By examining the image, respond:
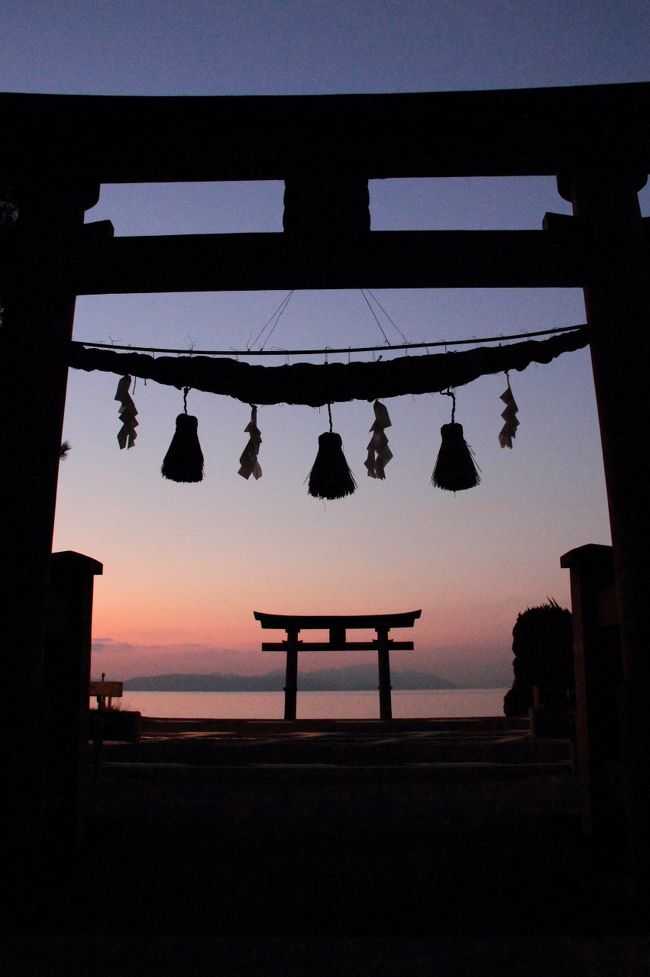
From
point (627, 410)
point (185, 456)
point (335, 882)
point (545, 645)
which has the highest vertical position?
point (185, 456)

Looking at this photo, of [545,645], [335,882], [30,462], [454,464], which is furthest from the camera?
[545,645]

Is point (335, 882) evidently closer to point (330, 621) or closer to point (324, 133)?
point (324, 133)

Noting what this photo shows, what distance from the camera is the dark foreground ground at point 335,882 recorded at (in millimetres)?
2578

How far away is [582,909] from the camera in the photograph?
3.17 metres

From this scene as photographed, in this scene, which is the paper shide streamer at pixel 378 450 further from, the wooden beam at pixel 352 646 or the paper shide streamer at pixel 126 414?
the wooden beam at pixel 352 646

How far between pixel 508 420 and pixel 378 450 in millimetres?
862

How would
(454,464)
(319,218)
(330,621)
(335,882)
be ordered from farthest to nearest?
(330,621) < (454,464) < (319,218) < (335,882)

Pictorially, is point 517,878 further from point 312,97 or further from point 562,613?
point 562,613

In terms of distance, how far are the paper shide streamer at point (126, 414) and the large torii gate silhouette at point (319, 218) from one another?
95 cm

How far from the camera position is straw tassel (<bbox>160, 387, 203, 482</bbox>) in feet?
16.5

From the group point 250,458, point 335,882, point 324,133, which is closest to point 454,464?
point 250,458

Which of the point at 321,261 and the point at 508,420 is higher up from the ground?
the point at 321,261

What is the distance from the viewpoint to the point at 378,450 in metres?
5.02

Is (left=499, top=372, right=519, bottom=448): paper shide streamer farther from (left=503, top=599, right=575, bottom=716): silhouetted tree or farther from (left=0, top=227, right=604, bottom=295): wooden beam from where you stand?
(left=503, top=599, right=575, bottom=716): silhouetted tree
